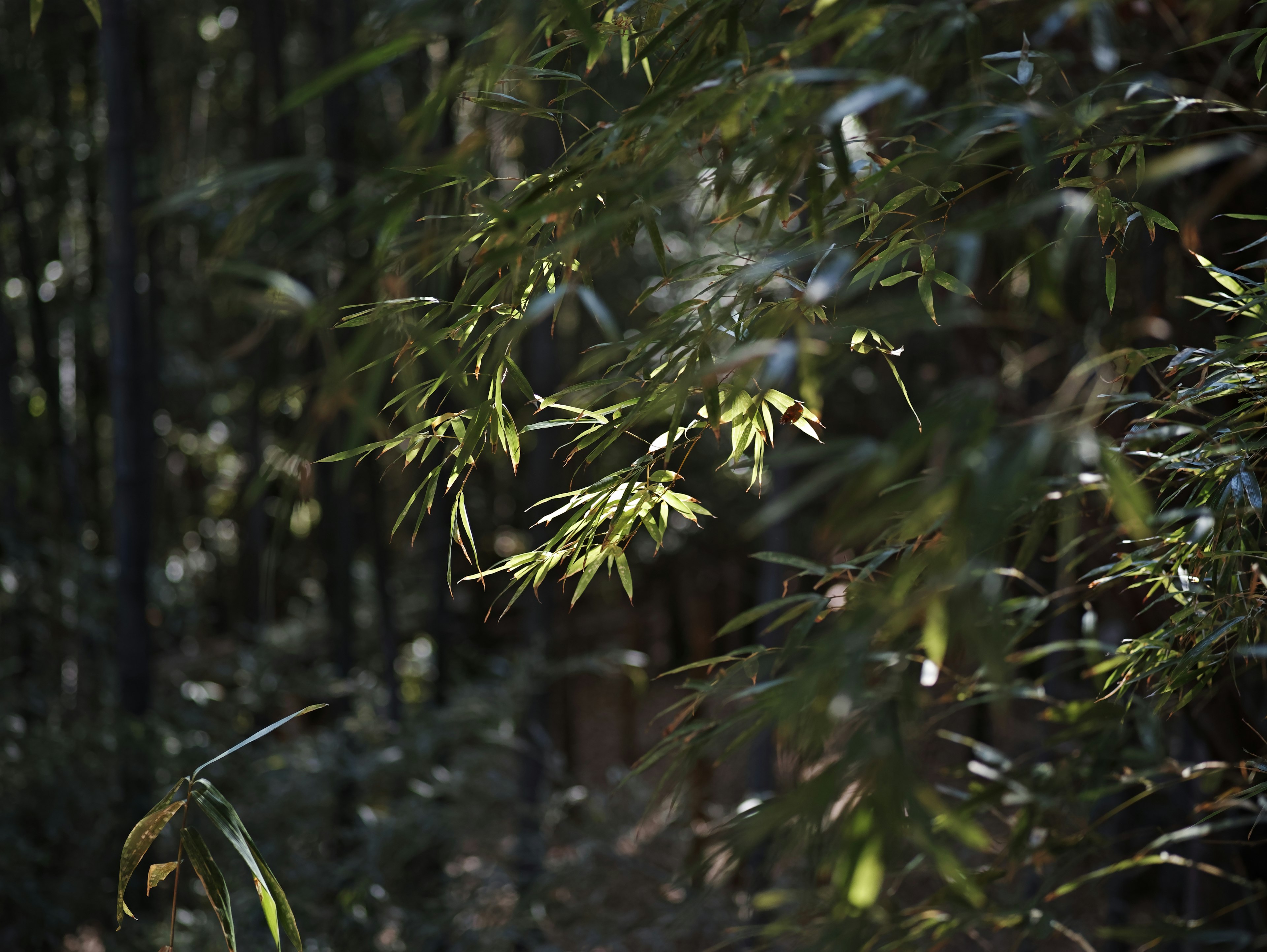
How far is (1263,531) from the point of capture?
762 millimetres

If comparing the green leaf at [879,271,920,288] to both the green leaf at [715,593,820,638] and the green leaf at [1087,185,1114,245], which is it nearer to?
the green leaf at [1087,185,1114,245]

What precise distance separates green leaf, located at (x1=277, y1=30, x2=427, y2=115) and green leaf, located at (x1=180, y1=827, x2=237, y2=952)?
49cm

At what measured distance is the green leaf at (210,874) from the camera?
64 centimetres

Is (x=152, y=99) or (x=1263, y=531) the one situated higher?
(x=152, y=99)

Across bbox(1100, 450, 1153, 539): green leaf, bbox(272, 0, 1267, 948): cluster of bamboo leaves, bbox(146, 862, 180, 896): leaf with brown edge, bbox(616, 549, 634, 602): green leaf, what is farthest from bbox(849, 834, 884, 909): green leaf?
bbox(146, 862, 180, 896): leaf with brown edge

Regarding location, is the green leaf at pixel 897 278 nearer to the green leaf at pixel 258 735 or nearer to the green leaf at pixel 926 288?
the green leaf at pixel 926 288

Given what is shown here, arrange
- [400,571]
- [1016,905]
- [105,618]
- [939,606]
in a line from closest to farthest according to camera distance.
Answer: [939,606] → [1016,905] → [105,618] → [400,571]

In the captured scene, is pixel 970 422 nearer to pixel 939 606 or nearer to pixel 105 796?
pixel 939 606

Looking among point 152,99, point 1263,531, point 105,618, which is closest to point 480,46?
point 1263,531

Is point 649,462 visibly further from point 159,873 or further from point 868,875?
point 159,873

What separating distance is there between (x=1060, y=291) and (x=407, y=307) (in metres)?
0.39

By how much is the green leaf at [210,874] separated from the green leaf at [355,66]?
1.59 feet

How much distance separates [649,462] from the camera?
63cm

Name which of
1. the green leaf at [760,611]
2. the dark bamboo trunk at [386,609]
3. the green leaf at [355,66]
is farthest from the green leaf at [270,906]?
the dark bamboo trunk at [386,609]
